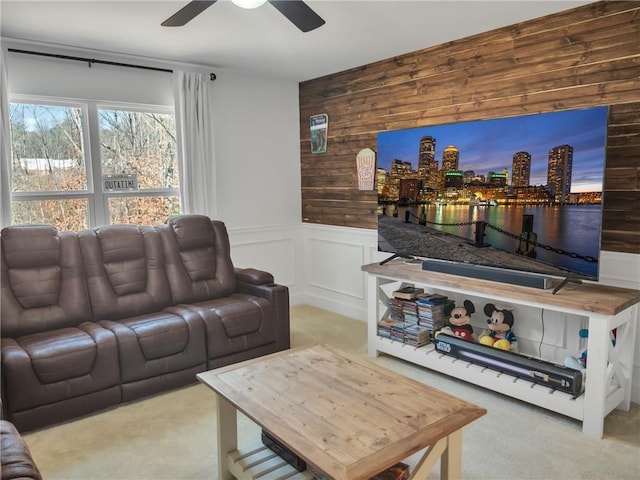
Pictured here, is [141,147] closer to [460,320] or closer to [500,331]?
[460,320]

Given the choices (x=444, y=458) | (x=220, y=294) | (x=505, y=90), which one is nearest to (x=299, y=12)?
(x=505, y=90)

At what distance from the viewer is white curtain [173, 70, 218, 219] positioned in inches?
166

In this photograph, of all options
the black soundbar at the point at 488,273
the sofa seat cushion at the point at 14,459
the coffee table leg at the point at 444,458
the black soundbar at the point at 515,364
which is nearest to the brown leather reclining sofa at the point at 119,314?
the sofa seat cushion at the point at 14,459

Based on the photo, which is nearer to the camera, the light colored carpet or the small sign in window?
the light colored carpet

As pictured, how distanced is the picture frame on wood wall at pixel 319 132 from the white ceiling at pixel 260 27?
2.37 ft

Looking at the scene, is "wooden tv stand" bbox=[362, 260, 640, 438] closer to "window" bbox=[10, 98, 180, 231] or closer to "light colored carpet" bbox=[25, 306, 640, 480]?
"light colored carpet" bbox=[25, 306, 640, 480]

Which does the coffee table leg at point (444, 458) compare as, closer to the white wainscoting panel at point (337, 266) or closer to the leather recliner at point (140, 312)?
the leather recliner at point (140, 312)

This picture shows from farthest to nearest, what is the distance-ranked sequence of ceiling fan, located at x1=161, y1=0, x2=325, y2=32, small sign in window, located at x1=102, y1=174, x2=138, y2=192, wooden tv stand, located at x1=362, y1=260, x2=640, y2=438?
small sign in window, located at x1=102, y1=174, x2=138, y2=192, wooden tv stand, located at x1=362, y1=260, x2=640, y2=438, ceiling fan, located at x1=161, y1=0, x2=325, y2=32

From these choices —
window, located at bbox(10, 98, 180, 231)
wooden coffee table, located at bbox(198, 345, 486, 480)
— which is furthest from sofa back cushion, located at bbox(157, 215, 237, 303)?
wooden coffee table, located at bbox(198, 345, 486, 480)

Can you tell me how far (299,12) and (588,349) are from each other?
7.34 ft

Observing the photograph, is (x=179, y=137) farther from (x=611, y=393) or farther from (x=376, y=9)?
(x=611, y=393)

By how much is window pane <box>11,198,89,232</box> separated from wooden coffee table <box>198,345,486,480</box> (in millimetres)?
2350

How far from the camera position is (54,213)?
3789mm

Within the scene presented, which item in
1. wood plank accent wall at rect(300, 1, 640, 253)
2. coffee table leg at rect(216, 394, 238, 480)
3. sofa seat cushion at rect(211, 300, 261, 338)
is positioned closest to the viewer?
coffee table leg at rect(216, 394, 238, 480)
